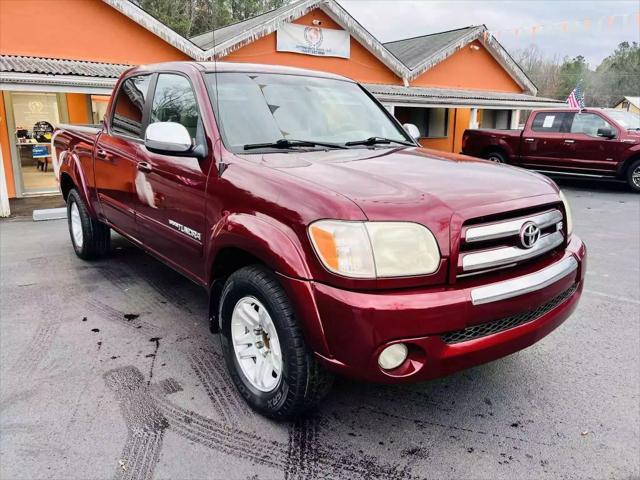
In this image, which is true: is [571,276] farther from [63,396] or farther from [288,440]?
[63,396]

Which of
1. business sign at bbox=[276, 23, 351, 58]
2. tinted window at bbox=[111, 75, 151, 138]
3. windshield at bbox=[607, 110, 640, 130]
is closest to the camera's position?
tinted window at bbox=[111, 75, 151, 138]

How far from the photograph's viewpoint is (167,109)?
147 inches

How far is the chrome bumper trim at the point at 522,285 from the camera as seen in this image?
228cm

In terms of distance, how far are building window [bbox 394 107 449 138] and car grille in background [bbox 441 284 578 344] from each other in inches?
704

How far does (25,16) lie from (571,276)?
483 inches

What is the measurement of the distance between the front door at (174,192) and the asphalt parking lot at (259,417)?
0.67 metres

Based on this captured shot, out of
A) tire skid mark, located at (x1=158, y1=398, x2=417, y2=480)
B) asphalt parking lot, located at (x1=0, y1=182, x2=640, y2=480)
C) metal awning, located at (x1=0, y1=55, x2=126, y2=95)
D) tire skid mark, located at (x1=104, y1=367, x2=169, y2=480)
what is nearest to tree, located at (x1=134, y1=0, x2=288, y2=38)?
metal awning, located at (x1=0, y1=55, x2=126, y2=95)

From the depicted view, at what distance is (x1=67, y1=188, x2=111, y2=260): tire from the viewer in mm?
5336

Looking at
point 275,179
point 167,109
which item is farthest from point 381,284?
point 167,109

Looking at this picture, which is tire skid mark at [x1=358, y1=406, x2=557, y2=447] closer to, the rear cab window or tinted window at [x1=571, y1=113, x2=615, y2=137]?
the rear cab window

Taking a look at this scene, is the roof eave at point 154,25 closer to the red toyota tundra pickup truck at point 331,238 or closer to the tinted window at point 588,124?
the tinted window at point 588,124

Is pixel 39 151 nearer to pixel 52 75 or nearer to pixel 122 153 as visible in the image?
pixel 52 75

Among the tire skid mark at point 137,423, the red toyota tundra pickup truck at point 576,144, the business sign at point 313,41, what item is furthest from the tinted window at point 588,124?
the tire skid mark at point 137,423

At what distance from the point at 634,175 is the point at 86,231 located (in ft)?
37.8
